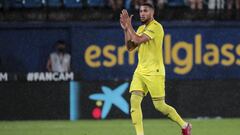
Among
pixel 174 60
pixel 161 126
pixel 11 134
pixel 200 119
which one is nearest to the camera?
pixel 11 134

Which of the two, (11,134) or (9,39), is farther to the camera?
(9,39)

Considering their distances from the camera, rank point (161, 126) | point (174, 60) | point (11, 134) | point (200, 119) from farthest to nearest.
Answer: point (174, 60) < point (200, 119) < point (161, 126) < point (11, 134)

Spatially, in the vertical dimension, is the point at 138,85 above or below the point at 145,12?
below

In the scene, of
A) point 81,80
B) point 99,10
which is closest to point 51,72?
point 81,80

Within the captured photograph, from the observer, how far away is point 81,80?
16609 mm

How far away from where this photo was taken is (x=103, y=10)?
685 inches

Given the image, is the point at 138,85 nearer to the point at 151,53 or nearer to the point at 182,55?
the point at 151,53

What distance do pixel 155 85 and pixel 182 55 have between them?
6486 millimetres

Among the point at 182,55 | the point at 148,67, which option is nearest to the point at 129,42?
the point at 148,67

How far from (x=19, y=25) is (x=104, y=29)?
6.37ft

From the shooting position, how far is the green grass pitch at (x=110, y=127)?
1328cm

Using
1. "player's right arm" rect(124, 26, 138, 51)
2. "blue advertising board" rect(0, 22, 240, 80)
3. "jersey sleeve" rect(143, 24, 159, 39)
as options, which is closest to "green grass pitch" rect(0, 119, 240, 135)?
"blue advertising board" rect(0, 22, 240, 80)

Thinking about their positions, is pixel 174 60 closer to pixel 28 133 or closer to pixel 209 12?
pixel 209 12

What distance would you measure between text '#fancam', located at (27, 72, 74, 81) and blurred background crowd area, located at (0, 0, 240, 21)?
1.47 metres
